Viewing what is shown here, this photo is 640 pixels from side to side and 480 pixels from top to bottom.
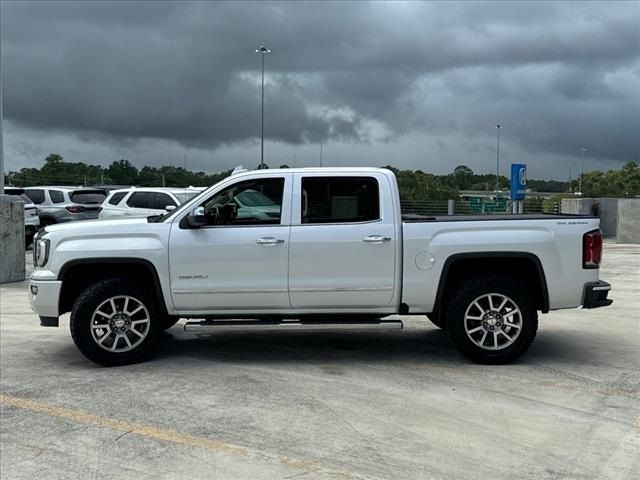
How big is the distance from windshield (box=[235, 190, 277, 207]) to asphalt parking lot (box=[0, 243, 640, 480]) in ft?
5.15

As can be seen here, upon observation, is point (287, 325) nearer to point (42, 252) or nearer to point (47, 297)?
point (47, 297)

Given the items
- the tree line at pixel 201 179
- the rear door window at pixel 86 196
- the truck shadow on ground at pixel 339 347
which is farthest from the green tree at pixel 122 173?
the truck shadow on ground at pixel 339 347

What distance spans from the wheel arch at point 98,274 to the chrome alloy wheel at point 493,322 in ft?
9.81

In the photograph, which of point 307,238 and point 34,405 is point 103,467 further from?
point 307,238

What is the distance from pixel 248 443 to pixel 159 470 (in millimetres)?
663

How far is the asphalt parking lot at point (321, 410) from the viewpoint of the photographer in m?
4.37

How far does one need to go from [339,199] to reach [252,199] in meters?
0.88

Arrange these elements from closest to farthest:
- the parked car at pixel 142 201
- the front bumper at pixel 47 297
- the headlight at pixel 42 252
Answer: the front bumper at pixel 47 297, the headlight at pixel 42 252, the parked car at pixel 142 201

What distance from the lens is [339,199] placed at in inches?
265

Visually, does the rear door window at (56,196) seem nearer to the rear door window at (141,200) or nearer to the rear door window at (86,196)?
the rear door window at (86,196)

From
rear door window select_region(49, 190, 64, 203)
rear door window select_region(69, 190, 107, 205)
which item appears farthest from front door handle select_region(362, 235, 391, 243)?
rear door window select_region(49, 190, 64, 203)

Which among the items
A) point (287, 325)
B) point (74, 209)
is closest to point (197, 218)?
point (287, 325)

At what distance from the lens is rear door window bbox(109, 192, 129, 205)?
18.0 meters

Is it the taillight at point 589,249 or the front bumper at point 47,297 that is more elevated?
the taillight at point 589,249
